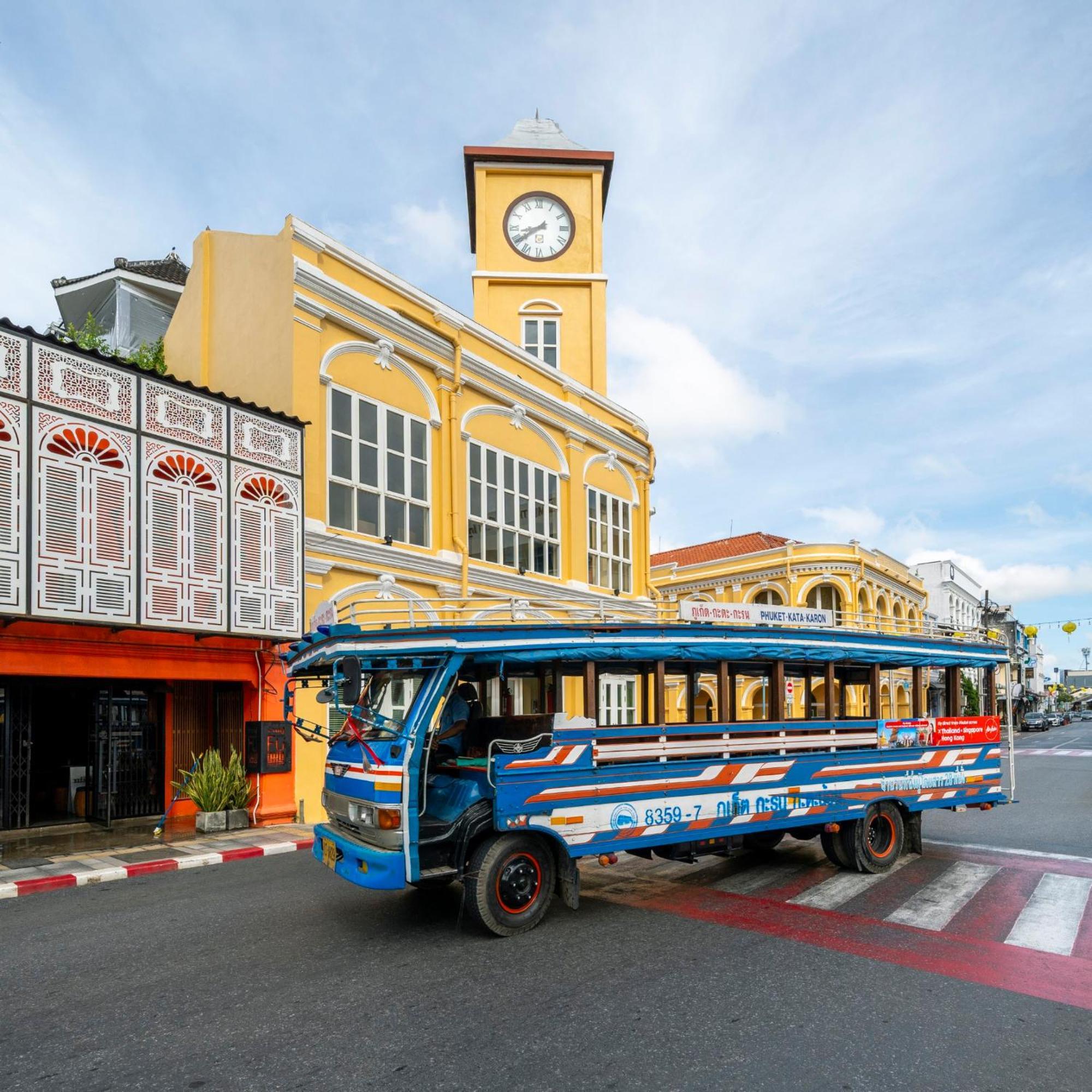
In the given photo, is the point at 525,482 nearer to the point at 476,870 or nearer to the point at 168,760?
the point at 168,760

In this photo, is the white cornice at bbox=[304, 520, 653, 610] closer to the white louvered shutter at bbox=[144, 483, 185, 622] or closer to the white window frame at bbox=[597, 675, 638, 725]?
the white louvered shutter at bbox=[144, 483, 185, 622]

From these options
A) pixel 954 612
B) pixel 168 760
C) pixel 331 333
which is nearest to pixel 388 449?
pixel 331 333

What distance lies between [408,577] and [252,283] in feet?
19.6

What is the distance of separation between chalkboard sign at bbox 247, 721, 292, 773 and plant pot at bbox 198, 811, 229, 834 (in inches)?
30.5

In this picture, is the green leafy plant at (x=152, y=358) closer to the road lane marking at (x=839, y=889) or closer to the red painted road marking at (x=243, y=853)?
the red painted road marking at (x=243, y=853)

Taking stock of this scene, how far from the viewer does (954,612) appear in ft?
216

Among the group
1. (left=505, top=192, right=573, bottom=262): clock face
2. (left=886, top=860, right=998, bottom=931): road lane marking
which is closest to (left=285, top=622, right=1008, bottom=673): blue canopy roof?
(left=886, top=860, right=998, bottom=931): road lane marking

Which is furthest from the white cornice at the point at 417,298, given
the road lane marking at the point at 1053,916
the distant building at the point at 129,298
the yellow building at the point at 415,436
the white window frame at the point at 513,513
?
the road lane marking at the point at 1053,916

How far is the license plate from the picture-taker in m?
7.26

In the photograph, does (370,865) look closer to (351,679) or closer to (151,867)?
(351,679)

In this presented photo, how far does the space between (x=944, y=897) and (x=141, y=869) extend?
29.1 feet

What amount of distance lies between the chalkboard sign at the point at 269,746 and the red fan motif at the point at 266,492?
3.33m

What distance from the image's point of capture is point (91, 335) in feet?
67.7

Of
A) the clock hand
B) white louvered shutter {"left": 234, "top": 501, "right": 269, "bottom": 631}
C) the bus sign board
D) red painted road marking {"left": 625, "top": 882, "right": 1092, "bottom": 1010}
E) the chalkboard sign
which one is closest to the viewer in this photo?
red painted road marking {"left": 625, "top": 882, "right": 1092, "bottom": 1010}
